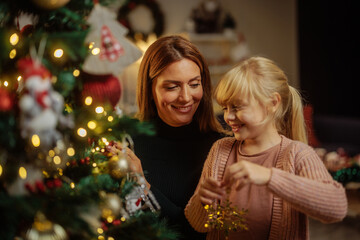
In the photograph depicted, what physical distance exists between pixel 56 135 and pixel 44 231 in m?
0.19

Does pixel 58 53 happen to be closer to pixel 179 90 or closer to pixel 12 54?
pixel 12 54

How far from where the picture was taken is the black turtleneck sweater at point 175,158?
1564 millimetres

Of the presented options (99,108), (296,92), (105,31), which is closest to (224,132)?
(296,92)

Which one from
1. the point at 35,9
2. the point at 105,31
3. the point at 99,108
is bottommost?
the point at 99,108

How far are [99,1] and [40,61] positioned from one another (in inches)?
7.9

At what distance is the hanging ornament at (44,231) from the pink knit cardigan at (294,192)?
18.7 inches

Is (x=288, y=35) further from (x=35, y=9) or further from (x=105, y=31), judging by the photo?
(x=35, y=9)

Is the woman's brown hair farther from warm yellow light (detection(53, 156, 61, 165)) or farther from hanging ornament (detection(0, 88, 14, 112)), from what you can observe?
hanging ornament (detection(0, 88, 14, 112))

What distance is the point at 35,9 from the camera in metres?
0.82

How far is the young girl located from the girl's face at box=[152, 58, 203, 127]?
10.0 inches

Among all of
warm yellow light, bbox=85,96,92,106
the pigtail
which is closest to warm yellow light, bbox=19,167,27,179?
warm yellow light, bbox=85,96,92,106

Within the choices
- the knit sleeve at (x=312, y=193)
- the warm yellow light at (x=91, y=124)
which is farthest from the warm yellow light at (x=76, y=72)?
the knit sleeve at (x=312, y=193)

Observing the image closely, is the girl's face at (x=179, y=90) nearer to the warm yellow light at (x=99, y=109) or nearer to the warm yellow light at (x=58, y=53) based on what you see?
the warm yellow light at (x=99, y=109)

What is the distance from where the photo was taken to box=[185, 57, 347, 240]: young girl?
3.17 ft
